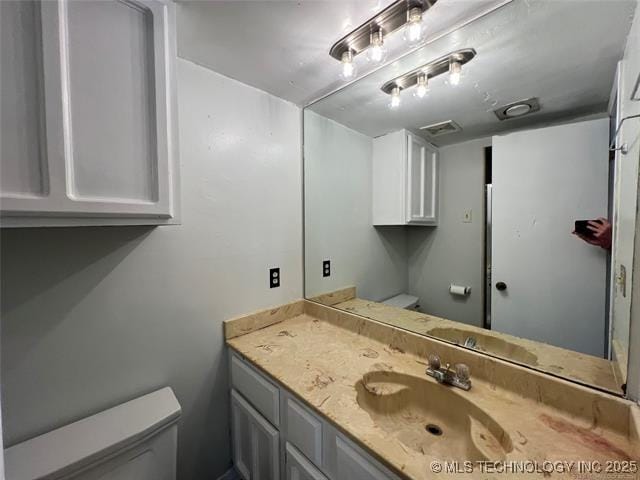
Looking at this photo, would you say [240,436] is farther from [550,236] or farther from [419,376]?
[550,236]

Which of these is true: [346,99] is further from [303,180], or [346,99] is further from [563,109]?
[563,109]

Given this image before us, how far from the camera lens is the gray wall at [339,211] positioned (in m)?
1.71

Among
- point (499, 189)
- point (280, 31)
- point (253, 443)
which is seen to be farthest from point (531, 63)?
point (253, 443)

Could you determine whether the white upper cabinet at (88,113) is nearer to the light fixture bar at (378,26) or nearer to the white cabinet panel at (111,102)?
the white cabinet panel at (111,102)

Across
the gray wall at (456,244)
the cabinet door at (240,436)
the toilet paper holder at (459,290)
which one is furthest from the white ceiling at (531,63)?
the cabinet door at (240,436)

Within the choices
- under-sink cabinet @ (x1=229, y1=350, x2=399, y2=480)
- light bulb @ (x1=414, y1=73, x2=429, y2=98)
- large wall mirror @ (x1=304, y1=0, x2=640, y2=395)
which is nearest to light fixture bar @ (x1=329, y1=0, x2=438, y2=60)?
large wall mirror @ (x1=304, y1=0, x2=640, y2=395)

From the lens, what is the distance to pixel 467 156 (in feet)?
4.24

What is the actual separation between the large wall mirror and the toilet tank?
1001 mm

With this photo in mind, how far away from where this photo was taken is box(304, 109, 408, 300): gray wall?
1.71 m

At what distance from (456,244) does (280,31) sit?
4.18ft

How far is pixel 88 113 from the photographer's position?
70 cm

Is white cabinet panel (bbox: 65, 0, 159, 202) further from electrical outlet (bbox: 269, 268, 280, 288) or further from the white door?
the white door

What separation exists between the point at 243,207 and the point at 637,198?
145cm

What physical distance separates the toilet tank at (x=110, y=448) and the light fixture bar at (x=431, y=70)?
1802 millimetres
